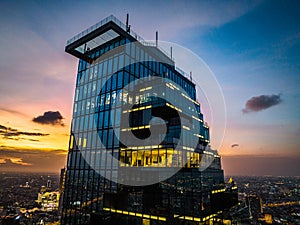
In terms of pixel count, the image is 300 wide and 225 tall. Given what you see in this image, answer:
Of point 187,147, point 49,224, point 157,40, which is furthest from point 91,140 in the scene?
point 49,224

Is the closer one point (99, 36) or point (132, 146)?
point (132, 146)

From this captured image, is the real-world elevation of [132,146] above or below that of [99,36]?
below

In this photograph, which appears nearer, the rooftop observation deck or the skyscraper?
the skyscraper

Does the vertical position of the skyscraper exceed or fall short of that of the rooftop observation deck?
it falls short

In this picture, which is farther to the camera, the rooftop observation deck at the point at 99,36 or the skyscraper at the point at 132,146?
the rooftop observation deck at the point at 99,36
